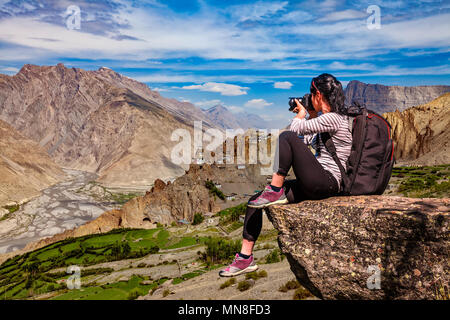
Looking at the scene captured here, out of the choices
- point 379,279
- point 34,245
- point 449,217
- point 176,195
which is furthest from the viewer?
point 176,195

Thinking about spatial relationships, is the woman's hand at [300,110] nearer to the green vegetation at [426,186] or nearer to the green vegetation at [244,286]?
the green vegetation at [244,286]

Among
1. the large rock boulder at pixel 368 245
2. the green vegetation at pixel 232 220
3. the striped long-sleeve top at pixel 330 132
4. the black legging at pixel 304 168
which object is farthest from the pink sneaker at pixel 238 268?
the green vegetation at pixel 232 220

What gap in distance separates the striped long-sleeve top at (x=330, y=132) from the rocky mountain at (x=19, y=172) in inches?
6263

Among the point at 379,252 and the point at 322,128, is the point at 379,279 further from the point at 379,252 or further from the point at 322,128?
the point at 322,128

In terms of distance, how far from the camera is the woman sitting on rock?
5.12m

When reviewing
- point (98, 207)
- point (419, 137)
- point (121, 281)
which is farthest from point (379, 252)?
point (98, 207)

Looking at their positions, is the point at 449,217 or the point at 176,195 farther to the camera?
the point at 176,195

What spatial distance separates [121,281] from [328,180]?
40.9 meters

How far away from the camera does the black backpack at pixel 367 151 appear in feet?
16.7

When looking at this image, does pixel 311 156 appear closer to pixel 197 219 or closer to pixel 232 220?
pixel 232 220

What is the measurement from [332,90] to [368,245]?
2.72 m

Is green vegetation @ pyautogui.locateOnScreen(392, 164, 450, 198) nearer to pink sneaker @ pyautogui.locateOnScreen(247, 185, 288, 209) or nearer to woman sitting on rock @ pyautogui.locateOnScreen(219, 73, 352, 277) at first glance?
woman sitting on rock @ pyautogui.locateOnScreen(219, 73, 352, 277)

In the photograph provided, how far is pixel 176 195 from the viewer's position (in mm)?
81000

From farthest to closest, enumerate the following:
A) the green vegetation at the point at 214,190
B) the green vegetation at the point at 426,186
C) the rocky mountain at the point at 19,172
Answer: the rocky mountain at the point at 19,172 < the green vegetation at the point at 214,190 < the green vegetation at the point at 426,186
